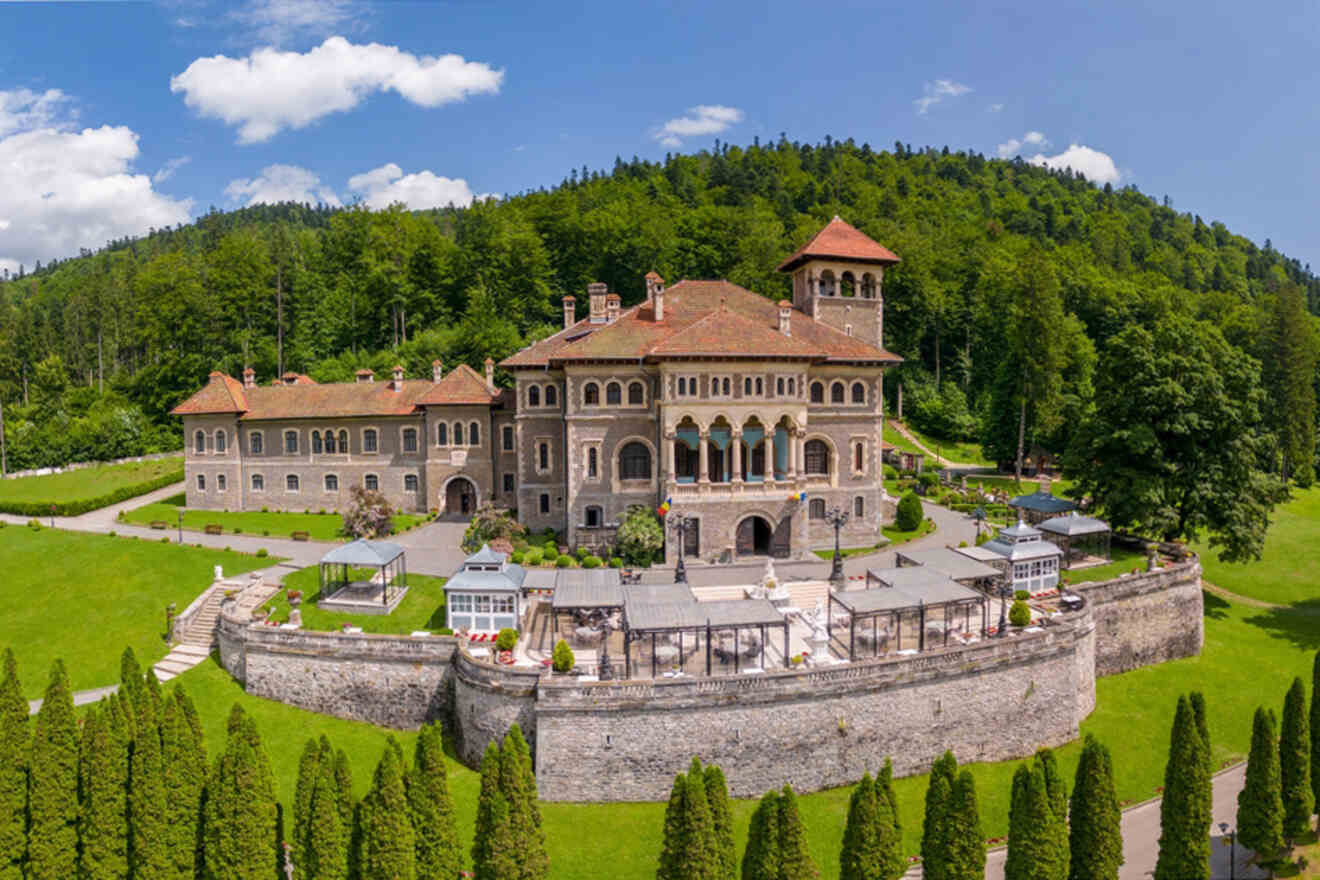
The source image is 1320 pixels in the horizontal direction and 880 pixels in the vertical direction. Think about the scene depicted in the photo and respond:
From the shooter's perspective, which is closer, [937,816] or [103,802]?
[937,816]

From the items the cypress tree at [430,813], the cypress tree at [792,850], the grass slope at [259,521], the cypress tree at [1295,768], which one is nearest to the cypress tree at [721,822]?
the cypress tree at [792,850]

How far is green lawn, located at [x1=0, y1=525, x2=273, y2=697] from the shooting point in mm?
29281

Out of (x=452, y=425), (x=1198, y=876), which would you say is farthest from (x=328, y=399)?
(x=1198, y=876)

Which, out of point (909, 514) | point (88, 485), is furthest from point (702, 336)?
point (88, 485)

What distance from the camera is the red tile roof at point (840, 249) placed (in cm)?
4559

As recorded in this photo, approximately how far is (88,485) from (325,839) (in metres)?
52.9

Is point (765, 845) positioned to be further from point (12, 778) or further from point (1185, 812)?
point (12, 778)

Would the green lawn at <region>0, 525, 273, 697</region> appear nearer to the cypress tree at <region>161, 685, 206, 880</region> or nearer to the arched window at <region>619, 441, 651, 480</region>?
the cypress tree at <region>161, 685, 206, 880</region>

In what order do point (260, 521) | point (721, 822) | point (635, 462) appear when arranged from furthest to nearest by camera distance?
point (260, 521) → point (635, 462) → point (721, 822)

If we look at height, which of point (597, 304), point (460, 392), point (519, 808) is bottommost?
point (519, 808)

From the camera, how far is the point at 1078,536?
35594mm

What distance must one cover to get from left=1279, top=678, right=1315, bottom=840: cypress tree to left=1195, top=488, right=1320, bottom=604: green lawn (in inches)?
911

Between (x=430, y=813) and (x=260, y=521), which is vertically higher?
(x=260, y=521)

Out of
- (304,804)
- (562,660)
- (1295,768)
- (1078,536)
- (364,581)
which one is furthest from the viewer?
(1078,536)
